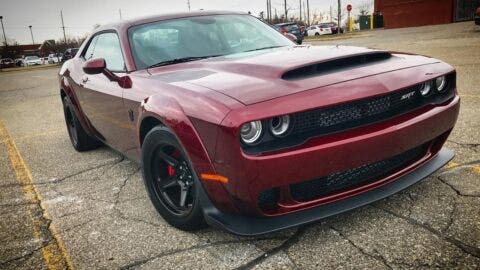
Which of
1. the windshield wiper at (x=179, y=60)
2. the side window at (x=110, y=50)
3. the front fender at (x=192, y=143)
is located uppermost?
the side window at (x=110, y=50)

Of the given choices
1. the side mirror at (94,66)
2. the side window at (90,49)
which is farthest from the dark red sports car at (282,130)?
the side window at (90,49)

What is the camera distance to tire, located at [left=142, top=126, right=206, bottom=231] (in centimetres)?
251

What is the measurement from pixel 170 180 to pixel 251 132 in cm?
87

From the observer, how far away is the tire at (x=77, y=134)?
4.82m

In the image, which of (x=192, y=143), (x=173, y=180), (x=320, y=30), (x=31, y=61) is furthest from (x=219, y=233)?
(x=31, y=61)

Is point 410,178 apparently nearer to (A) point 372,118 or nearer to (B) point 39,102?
(A) point 372,118

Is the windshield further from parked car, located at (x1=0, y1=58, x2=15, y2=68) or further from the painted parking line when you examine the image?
parked car, located at (x1=0, y1=58, x2=15, y2=68)

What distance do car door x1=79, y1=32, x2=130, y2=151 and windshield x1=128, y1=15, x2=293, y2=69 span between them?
8.3 inches

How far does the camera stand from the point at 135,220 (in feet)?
9.74

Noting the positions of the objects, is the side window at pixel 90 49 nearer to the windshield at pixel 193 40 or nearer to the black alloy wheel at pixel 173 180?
the windshield at pixel 193 40

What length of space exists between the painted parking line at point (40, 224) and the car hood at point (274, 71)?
1.27 metres

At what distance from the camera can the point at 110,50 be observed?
3846 millimetres

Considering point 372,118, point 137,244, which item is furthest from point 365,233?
point 137,244

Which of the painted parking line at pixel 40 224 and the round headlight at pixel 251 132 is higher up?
the round headlight at pixel 251 132
